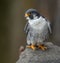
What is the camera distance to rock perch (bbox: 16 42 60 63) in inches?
35.1

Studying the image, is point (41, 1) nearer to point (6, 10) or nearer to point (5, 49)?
point (6, 10)

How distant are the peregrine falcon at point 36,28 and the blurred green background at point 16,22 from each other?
15.5 inches

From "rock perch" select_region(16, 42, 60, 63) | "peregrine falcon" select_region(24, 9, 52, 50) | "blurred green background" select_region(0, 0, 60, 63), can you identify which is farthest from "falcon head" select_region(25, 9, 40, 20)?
A: "blurred green background" select_region(0, 0, 60, 63)

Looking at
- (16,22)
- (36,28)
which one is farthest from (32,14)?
(16,22)

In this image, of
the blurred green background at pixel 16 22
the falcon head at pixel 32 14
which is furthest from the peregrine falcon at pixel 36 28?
the blurred green background at pixel 16 22

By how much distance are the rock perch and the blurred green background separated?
398mm

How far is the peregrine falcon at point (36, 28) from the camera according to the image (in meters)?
0.96

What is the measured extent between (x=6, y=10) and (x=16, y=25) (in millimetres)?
124

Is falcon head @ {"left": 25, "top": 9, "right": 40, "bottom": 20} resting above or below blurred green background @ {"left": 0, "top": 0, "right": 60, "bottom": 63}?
above

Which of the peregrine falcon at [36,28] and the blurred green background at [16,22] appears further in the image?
the blurred green background at [16,22]

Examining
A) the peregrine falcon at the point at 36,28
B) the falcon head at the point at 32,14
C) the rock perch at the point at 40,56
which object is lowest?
the rock perch at the point at 40,56

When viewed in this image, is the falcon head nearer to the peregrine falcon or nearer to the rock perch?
the peregrine falcon

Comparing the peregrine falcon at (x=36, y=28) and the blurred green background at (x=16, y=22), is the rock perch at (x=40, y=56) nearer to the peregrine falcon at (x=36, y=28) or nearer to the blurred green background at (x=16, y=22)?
the peregrine falcon at (x=36, y=28)

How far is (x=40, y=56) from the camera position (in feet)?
3.05
